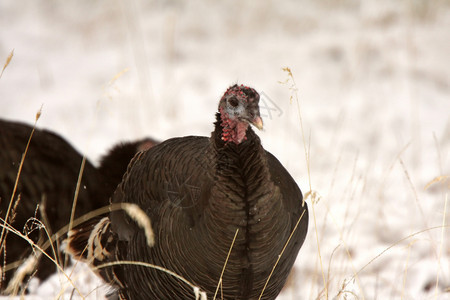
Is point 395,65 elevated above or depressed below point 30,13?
below

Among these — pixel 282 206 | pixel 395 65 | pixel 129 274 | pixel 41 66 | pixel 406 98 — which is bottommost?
pixel 129 274

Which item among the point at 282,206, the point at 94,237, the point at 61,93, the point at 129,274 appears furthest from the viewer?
the point at 61,93

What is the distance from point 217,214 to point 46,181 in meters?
1.43

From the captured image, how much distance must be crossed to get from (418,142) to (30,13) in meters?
4.74

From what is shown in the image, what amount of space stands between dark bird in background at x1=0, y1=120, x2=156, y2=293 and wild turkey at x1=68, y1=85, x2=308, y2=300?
70 cm

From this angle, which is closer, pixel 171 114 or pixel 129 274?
pixel 129 274

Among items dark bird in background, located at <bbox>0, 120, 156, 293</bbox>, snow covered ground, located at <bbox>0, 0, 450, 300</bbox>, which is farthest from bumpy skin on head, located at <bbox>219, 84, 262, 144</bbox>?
snow covered ground, located at <bbox>0, 0, 450, 300</bbox>

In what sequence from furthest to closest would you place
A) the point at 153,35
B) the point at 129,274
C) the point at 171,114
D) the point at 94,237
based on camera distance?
the point at 153,35
the point at 171,114
the point at 94,237
the point at 129,274

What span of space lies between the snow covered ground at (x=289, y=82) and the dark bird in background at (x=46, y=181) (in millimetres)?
1047

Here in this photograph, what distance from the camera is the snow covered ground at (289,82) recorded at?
14.0ft

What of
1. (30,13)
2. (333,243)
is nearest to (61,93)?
(30,13)

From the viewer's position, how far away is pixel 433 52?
588 cm

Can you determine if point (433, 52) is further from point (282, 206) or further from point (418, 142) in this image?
point (282, 206)

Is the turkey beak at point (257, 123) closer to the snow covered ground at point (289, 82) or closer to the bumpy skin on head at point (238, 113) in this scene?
the bumpy skin on head at point (238, 113)
